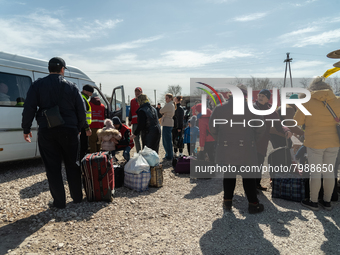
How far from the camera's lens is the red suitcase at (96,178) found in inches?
153

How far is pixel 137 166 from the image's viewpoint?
4.58 meters

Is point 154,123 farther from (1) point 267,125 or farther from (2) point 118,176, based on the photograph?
(1) point 267,125

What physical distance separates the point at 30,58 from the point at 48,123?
3559 millimetres

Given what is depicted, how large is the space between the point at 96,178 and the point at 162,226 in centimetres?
131

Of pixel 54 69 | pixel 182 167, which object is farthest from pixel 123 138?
pixel 54 69

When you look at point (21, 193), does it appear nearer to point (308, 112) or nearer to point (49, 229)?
point (49, 229)

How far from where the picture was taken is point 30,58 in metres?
6.04

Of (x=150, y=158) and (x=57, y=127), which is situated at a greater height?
(x=57, y=127)

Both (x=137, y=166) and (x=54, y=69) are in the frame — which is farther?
(x=137, y=166)

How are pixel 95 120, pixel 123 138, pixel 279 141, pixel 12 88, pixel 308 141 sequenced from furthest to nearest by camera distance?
pixel 95 120 → pixel 123 138 → pixel 12 88 → pixel 279 141 → pixel 308 141

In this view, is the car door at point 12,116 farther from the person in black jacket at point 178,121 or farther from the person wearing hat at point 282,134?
the person wearing hat at point 282,134

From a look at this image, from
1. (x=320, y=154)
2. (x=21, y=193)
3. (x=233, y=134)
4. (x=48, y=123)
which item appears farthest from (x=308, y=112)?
(x=21, y=193)

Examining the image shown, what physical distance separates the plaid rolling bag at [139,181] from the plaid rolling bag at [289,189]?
2188mm

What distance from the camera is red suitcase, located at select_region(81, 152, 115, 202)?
3891mm
